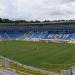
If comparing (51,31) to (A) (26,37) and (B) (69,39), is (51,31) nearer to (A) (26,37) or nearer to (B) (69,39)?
(A) (26,37)

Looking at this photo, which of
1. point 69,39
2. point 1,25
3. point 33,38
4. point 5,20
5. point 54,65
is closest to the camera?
point 54,65

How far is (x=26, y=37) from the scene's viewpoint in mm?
107938

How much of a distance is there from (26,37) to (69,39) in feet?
80.1

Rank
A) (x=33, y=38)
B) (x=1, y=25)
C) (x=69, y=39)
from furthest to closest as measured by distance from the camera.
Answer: (x=1, y=25)
(x=33, y=38)
(x=69, y=39)

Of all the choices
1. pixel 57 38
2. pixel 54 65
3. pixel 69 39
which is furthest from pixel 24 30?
pixel 54 65

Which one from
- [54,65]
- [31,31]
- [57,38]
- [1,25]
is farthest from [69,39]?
[54,65]

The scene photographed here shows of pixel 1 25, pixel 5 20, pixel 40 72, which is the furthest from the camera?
pixel 5 20

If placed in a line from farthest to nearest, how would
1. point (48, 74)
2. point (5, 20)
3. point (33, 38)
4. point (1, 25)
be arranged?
point (5, 20) < point (1, 25) < point (33, 38) < point (48, 74)

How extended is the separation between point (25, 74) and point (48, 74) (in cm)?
329

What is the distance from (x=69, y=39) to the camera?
9012 cm

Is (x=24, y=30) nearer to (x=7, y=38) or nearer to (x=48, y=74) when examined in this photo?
(x=7, y=38)

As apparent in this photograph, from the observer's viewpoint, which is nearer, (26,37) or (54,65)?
(54,65)

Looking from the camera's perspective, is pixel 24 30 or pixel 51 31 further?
pixel 24 30

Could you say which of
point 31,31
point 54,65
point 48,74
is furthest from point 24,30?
point 48,74
